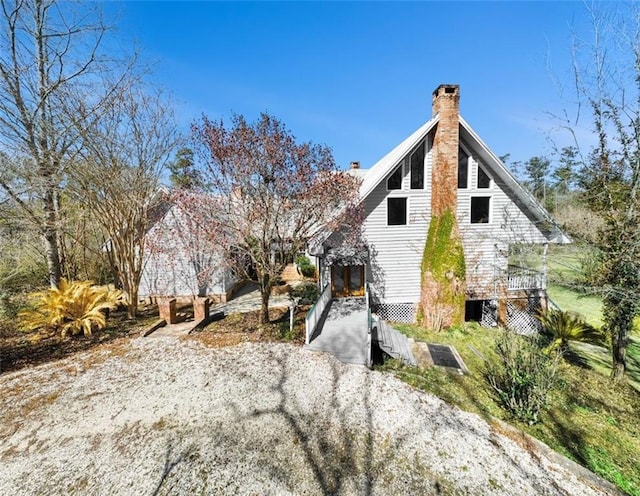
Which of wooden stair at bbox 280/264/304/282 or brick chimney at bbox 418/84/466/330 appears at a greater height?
brick chimney at bbox 418/84/466/330

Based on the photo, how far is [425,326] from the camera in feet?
42.7

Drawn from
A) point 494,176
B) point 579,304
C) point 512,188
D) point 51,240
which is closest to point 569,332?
point 512,188

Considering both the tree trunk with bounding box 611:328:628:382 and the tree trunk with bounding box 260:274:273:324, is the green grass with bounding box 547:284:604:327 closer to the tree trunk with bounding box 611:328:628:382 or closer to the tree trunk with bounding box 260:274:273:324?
the tree trunk with bounding box 611:328:628:382

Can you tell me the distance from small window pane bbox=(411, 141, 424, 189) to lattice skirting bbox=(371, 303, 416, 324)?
19.2 feet

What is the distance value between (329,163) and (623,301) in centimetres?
1036

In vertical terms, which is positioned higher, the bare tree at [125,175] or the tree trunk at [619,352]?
the bare tree at [125,175]

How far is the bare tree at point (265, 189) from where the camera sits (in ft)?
26.7

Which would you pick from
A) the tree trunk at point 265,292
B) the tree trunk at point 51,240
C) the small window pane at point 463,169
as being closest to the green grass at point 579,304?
the small window pane at point 463,169

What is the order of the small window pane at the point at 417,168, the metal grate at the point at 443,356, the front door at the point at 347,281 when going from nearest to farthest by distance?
the metal grate at the point at 443,356, the small window pane at the point at 417,168, the front door at the point at 347,281

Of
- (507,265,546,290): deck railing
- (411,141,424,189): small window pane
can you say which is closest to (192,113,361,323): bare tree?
(411,141,424,189): small window pane

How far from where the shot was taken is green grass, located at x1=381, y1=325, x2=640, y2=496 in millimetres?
6121

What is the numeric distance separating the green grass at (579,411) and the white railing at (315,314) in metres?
2.53

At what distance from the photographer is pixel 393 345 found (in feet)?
31.6

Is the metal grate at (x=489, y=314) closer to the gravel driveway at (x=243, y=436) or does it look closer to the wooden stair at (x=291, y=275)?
the gravel driveway at (x=243, y=436)
